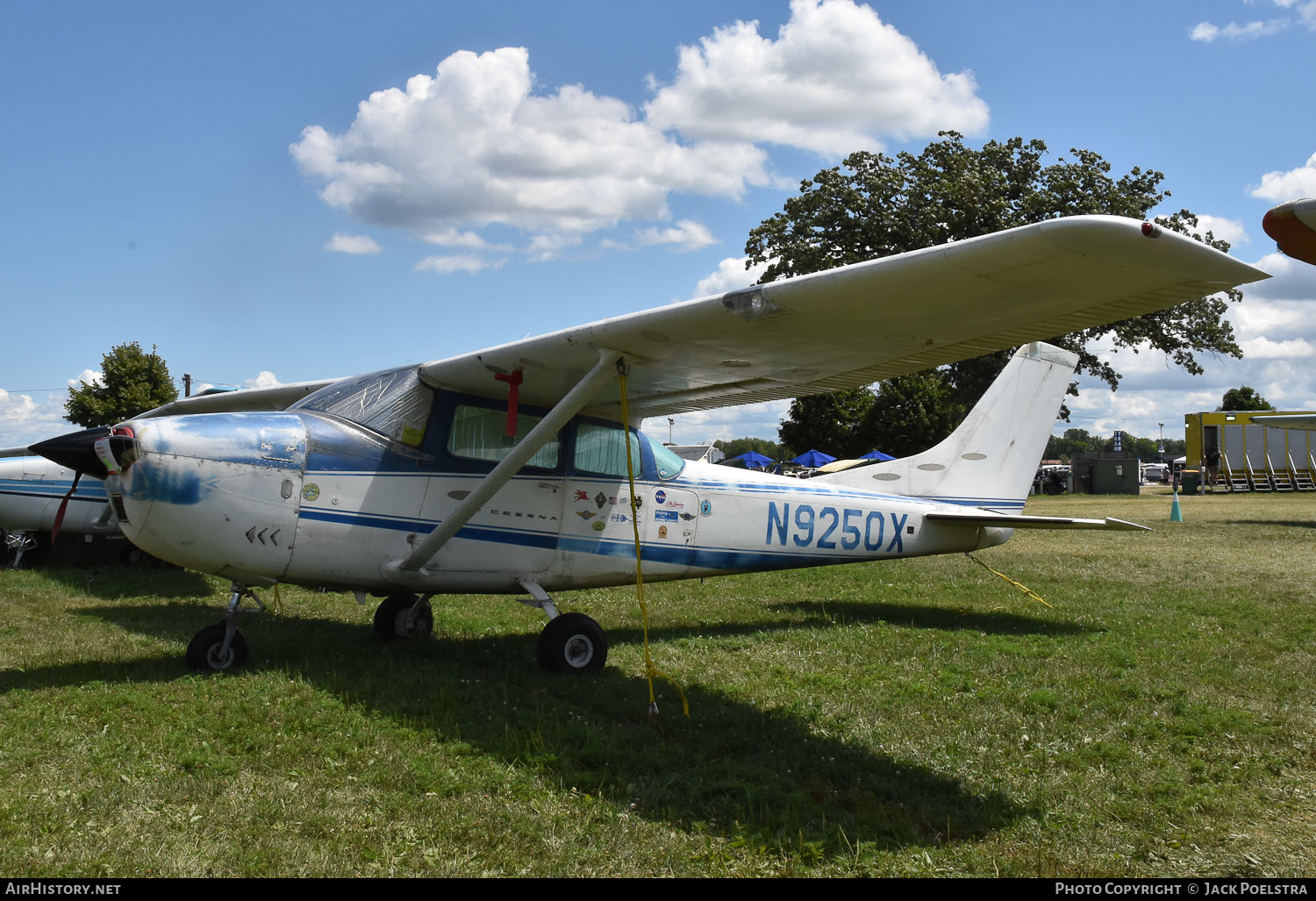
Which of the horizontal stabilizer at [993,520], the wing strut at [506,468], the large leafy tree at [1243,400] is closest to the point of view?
the wing strut at [506,468]

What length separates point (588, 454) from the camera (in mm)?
7355

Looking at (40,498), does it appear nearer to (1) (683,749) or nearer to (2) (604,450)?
(2) (604,450)

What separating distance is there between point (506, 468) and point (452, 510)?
2.57 ft

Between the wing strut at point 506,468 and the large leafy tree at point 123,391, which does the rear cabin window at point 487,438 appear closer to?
the wing strut at point 506,468

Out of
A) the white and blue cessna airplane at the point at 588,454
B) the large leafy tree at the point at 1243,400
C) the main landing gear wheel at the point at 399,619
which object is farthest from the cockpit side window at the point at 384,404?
the large leafy tree at the point at 1243,400

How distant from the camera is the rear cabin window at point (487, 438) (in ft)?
22.6

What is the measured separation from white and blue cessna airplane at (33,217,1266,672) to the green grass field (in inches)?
30.3

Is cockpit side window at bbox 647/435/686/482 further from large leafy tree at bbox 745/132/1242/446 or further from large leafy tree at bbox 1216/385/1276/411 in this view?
large leafy tree at bbox 1216/385/1276/411

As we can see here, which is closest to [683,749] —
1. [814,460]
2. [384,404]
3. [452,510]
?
[452,510]

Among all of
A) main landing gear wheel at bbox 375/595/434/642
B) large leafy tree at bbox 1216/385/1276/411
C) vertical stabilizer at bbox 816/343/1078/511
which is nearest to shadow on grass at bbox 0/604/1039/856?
main landing gear wheel at bbox 375/595/434/642

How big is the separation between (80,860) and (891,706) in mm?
4424

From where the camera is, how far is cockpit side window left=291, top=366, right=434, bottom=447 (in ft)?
21.7

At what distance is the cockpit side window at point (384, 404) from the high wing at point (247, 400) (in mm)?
2742

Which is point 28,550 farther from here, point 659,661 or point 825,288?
point 825,288
